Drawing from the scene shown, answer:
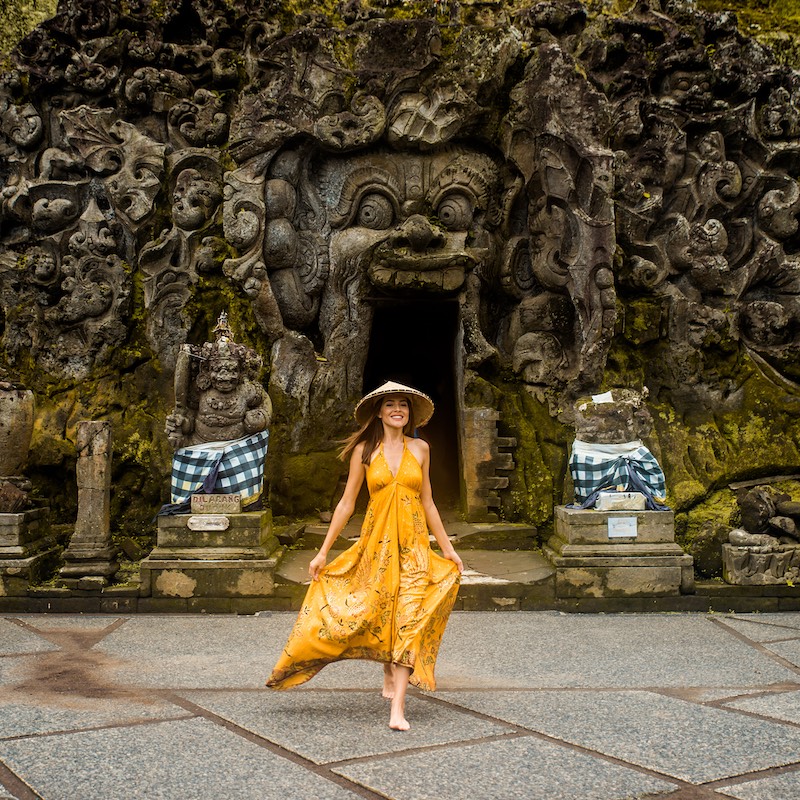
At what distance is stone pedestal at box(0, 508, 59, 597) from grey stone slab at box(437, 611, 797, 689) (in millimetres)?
3469

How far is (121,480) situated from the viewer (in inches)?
364

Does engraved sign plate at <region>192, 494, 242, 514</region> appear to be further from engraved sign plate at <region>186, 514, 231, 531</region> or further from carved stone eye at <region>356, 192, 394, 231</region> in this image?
carved stone eye at <region>356, 192, 394, 231</region>

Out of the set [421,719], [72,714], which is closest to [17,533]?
[72,714]

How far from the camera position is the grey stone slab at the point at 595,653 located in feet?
16.6

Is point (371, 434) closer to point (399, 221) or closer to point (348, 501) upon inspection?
point (348, 501)

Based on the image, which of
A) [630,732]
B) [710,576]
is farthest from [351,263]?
[630,732]

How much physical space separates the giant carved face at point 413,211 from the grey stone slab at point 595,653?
3.79 metres

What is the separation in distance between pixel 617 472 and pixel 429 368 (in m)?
4.58

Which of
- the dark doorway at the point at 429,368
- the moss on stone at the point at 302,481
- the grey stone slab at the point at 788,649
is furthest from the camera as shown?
the dark doorway at the point at 429,368

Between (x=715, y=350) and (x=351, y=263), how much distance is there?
13.1ft

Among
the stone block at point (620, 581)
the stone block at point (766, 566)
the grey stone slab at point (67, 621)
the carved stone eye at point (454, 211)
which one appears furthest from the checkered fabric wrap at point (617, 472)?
the grey stone slab at point (67, 621)

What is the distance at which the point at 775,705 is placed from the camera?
454 cm

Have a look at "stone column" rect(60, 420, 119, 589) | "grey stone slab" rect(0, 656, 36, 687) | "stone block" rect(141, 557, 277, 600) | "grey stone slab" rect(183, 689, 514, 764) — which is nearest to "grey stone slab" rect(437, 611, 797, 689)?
"grey stone slab" rect(183, 689, 514, 764)

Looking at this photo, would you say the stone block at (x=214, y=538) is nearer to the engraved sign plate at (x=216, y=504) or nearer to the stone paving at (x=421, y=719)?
the engraved sign plate at (x=216, y=504)
